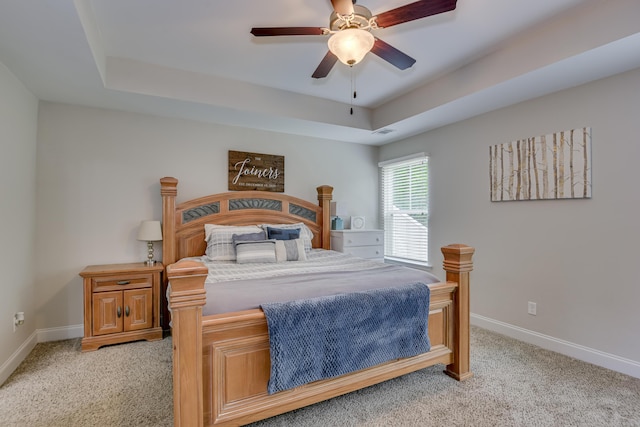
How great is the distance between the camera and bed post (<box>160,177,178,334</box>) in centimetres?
342

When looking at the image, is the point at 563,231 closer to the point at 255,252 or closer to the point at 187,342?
the point at 255,252

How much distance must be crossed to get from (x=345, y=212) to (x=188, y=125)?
7.90ft

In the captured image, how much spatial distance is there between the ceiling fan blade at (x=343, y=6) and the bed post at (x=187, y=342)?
5.24 feet

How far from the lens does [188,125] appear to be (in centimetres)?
377

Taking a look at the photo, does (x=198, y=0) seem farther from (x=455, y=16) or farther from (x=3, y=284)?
(x=3, y=284)

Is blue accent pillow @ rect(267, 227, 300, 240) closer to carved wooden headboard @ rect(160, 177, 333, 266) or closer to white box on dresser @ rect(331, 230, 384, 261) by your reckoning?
carved wooden headboard @ rect(160, 177, 333, 266)

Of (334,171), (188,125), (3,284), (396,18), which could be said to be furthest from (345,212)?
(3,284)

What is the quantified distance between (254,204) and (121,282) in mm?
1669

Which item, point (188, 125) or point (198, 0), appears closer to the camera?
point (198, 0)

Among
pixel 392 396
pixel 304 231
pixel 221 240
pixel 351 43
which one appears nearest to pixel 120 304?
pixel 221 240

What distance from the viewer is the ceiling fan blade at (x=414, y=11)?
164 centimetres

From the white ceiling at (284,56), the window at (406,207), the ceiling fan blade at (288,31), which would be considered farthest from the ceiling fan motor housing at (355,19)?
the window at (406,207)

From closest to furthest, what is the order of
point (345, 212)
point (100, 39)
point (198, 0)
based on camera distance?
point (198, 0) → point (100, 39) → point (345, 212)

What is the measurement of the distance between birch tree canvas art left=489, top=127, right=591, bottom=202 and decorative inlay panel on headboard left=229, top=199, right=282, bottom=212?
2581mm
